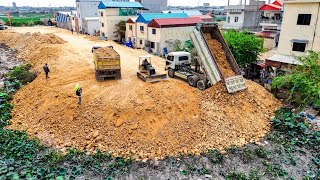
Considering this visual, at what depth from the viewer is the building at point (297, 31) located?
18.9 meters

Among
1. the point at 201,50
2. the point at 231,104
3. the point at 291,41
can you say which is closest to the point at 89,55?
the point at 201,50

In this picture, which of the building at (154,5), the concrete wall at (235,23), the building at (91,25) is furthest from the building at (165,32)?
the building at (154,5)

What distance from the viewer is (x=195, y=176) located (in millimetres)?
11562

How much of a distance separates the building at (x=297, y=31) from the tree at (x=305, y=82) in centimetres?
314

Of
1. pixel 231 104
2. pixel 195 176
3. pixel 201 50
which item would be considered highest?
pixel 201 50

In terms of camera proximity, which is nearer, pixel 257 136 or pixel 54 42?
pixel 257 136

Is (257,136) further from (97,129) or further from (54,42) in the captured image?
(54,42)

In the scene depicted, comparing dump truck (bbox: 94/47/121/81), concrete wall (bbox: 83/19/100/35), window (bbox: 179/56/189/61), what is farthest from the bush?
concrete wall (bbox: 83/19/100/35)

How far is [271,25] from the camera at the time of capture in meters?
36.6

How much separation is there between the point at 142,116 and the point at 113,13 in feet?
93.7

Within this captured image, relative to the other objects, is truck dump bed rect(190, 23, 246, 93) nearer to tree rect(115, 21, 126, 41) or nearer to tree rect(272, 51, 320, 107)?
tree rect(272, 51, 320, 107)

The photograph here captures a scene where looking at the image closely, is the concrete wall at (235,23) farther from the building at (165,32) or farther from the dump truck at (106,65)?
the dump truck at (106,65)

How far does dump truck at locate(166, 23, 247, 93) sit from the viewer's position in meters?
16.3

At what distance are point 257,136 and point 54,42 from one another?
29519 millimetres
